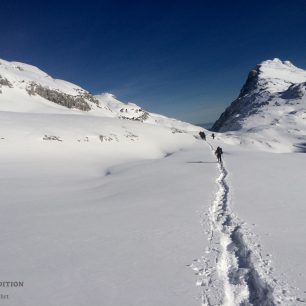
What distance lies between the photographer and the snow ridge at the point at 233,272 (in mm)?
8781

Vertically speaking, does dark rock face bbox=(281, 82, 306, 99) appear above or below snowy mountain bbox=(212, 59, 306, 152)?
above

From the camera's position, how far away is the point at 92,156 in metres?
45.1

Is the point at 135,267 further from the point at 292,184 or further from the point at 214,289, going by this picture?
the point at 292,184

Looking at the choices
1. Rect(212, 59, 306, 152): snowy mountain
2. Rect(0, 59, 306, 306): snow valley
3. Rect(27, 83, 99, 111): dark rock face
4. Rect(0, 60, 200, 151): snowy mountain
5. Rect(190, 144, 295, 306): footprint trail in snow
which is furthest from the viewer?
Rect(27, 83, 99, 111): dark rock face

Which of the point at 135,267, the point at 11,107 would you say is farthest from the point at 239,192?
the point at 11,107

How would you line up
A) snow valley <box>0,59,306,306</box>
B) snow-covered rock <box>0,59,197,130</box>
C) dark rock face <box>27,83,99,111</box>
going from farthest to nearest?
dark rock face <box>27,83,99,111</box> → snow-covered rock <box>0,59,197,130</box> → snow valley <box>0,59,306,306</box>

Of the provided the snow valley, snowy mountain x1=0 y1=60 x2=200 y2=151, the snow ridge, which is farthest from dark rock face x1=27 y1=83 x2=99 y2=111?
the snow ridge

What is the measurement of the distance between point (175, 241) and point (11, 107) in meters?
87.0

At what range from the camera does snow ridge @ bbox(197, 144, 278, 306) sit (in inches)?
346

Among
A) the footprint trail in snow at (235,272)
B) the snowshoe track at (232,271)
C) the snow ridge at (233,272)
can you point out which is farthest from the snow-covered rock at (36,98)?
the footprint trail in snow at (235,272)

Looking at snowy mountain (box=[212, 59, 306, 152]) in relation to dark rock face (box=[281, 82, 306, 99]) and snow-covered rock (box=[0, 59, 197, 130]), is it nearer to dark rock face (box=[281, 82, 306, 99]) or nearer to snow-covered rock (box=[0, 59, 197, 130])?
dark rock face (box=[281, 82, 306, 99])

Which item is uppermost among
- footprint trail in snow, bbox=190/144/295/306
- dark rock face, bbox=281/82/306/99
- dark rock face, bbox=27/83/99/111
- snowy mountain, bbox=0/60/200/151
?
dark rock face, bbox=281/82/306/99

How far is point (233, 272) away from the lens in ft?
33.8

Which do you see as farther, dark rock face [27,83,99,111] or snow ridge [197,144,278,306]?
dark rock face [27,83,99,111]
